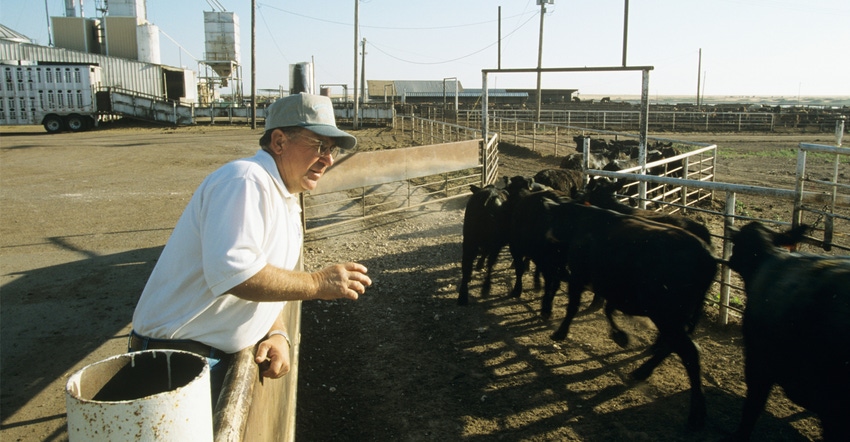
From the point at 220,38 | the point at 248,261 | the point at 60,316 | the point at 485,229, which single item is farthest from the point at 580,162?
the point at 220,38

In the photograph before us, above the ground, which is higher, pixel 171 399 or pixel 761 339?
pixel 171 399

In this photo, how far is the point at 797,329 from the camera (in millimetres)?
3559

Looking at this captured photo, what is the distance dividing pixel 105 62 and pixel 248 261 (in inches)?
1594

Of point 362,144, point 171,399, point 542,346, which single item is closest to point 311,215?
point 542,346

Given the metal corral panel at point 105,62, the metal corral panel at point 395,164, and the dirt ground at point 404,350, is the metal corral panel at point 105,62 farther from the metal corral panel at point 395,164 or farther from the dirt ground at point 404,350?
the metal corral panel at point 395,164

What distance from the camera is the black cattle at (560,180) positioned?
10.1m

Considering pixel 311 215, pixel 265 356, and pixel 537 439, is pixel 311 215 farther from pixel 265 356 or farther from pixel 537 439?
pixel 265 356

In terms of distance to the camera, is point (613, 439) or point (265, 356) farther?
point (613, 439)

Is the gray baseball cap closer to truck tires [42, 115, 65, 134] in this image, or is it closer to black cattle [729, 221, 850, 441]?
black cattle [729, 221, 850, 441]

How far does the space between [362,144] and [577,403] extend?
20.3 m

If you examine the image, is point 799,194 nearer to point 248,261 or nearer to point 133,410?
point 248,261

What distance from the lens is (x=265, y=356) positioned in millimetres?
2434

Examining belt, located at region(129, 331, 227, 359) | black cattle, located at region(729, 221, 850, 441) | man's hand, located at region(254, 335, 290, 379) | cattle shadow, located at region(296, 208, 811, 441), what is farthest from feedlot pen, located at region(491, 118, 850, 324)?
belt, located at region(129, 331, 227, 359)

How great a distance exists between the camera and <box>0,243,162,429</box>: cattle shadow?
5012 millimetres
